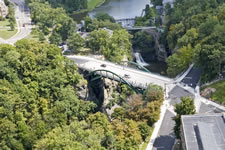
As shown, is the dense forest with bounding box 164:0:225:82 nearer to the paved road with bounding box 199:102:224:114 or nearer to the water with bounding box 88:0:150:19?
the paved road with bounding box 199:102:224:114

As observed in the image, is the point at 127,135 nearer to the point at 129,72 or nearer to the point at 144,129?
the point at 144,129

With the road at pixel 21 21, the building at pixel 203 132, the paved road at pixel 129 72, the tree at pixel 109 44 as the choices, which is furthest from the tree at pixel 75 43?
the building at pixel 203 132

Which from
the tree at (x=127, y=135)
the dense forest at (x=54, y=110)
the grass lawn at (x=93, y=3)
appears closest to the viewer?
the tree at (x=127, y=135)

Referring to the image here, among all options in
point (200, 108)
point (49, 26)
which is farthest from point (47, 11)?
point (200, 108)

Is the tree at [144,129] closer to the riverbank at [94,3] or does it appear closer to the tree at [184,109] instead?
the tree at [184,109]

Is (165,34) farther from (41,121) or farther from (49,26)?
(41,121)

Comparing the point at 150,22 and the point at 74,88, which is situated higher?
the point at 150,22

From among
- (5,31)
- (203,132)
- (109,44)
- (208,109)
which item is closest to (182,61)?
(208,109)
